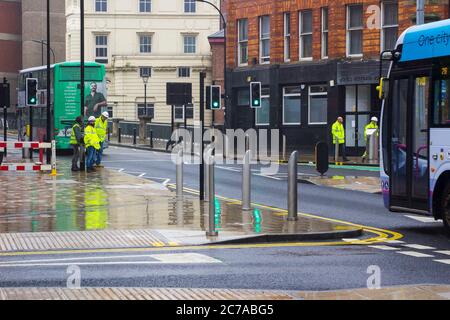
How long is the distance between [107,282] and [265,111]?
144ft

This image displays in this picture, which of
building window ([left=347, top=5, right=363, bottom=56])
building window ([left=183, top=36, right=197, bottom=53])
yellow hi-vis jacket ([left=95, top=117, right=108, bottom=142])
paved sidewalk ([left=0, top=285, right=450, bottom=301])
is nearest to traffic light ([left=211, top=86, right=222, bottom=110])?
yellow hi-vis jacket ([left=95, top=117, right=108, bottom=142])

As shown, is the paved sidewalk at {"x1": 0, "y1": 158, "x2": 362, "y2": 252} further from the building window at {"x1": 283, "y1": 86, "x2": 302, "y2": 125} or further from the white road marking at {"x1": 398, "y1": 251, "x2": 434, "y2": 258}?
the building window at {"x1": 283, "y1": 86, "x2": 302, "y2": 125}

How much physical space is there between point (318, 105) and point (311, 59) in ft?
7.76

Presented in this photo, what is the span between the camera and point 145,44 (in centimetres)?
9050

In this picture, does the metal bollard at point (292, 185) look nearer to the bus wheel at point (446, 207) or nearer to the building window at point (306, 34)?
the bus wheel at point (446, 207)

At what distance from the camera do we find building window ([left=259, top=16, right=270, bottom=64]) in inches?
2099

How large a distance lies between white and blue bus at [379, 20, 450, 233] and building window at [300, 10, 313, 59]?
32825mm

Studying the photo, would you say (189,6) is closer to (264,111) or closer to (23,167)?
(264,111)

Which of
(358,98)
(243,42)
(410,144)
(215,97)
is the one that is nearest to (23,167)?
(410,144)

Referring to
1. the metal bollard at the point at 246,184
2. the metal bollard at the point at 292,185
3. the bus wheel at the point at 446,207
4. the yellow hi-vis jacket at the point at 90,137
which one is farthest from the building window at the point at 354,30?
the bus wheel at the point at 446,207

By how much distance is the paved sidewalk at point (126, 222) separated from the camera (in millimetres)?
14531

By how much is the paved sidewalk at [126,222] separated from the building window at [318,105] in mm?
25997
